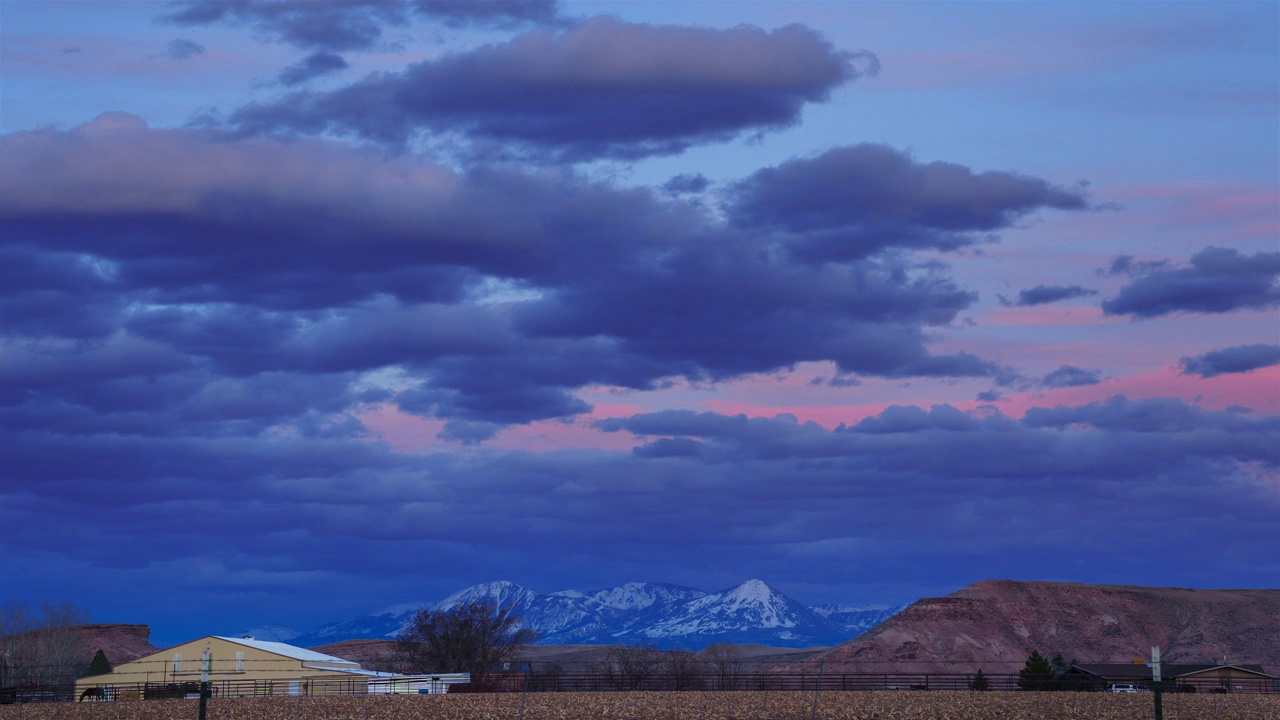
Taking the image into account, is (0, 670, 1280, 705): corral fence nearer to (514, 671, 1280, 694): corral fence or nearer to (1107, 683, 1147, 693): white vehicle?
(514, 671, 1280, 694): corral fence

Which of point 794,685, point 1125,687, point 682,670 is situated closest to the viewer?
point 1125,687

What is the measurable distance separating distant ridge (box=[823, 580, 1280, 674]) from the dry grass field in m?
61.0

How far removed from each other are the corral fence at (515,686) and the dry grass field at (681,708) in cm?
684

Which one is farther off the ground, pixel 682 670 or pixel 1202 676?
pixel 682 670

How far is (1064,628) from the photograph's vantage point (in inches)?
6176

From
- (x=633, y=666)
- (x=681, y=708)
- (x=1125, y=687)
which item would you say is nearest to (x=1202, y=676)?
(x=1125, y=687)

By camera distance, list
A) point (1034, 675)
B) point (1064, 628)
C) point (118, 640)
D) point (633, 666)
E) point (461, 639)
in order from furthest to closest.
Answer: point (118, 640) < point (1064, 628) < point (633, 666) < point (461, 639) < point (1034, 675)

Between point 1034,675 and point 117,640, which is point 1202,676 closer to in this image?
point 1034,675

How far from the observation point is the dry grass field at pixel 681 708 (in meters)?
61.8

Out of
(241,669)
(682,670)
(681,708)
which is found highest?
(241,669)

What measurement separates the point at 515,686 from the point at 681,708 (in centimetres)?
3984

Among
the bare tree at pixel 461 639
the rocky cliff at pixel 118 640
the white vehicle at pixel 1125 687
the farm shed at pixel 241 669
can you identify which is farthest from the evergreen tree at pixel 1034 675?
the rocky cliff at pixel 118 640

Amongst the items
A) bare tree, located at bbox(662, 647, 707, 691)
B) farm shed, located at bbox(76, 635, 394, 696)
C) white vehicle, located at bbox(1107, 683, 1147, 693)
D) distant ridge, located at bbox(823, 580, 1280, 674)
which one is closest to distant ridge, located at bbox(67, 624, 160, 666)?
farm shed, located at bbox(76, 635, 394, 696)

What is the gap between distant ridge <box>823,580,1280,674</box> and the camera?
144375 mm
